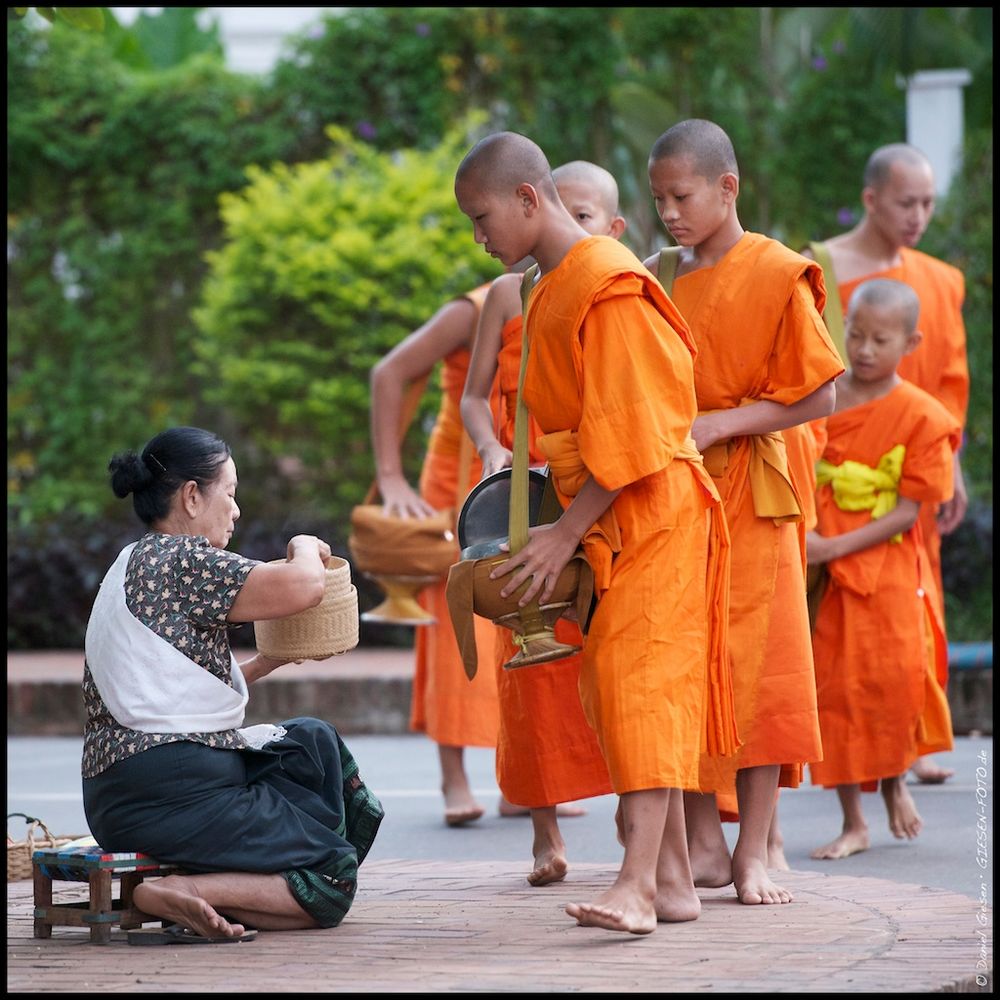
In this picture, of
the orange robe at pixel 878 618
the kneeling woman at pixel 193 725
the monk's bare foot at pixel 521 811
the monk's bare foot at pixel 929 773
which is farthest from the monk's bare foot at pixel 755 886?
the monk's bare foot at pixel 929 773

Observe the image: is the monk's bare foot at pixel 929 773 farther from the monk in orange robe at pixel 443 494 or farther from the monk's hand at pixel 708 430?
the monk's hand at pixel 708 430

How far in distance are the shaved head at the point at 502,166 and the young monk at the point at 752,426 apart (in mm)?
555

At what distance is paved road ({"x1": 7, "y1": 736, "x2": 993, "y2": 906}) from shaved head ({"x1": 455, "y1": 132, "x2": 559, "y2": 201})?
2.45 meters

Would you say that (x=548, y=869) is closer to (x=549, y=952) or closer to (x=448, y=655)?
(x=549, y=952)

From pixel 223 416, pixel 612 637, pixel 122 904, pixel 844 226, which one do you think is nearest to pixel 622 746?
pixel 612 637

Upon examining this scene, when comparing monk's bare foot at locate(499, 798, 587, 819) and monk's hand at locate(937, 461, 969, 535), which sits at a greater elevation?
monk's hand at locate(937, 461, 969, 535)

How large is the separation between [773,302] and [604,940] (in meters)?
1.69

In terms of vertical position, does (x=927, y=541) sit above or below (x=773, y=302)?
below

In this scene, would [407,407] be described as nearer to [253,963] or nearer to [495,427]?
[495,427]

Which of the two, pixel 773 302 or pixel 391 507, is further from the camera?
pixel 391 507

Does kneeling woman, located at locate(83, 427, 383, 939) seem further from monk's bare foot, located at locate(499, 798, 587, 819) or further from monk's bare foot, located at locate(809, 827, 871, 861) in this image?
monk's bare foot, located at locate(499, 798, 587, 819)

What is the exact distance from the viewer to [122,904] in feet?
14.5

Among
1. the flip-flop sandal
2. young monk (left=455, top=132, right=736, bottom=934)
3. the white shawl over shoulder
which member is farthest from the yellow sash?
the flip-flop sandal

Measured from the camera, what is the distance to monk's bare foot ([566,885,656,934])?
420 centimetres
